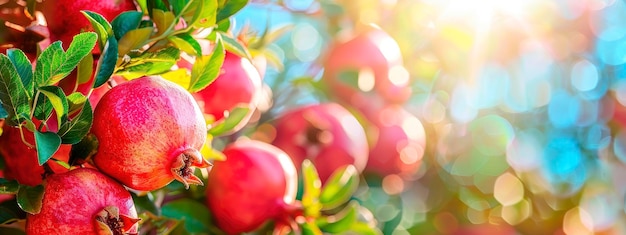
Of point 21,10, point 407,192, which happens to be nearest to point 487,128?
point 407,192

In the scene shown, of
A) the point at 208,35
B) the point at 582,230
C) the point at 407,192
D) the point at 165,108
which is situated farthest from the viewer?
the point at 582,230

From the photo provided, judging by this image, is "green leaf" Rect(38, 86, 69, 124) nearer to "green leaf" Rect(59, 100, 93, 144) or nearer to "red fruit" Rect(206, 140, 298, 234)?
"green leaf" Rect(59, 100, 93, 144)

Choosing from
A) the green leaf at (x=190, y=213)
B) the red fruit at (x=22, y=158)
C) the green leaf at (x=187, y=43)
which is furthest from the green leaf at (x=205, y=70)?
the green leaf at (x=190, y=213)

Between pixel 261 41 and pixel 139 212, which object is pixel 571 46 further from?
pixel 139 212

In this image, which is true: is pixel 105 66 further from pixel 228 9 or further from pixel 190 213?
pixel 190 213

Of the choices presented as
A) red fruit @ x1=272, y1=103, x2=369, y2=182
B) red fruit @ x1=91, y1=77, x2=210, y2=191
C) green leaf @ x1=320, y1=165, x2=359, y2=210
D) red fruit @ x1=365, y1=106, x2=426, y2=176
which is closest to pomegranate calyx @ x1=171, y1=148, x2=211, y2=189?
red fruit @ x1=91, y1=77, x2=210, y2=191

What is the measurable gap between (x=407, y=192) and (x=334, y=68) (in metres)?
0.28

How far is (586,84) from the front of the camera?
1715 mm

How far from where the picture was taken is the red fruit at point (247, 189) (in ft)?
2.77

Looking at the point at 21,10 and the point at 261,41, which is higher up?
the point at 21,10

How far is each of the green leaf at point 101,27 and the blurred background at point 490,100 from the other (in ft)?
1.43

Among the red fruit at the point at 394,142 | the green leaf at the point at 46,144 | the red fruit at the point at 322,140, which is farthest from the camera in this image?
the red fruit at the point at 394,142

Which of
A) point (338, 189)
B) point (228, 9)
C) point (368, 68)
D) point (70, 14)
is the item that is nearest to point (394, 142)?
point (368, 68)

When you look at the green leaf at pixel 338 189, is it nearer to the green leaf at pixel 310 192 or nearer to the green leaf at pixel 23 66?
the green leaf at pixel 310 192
